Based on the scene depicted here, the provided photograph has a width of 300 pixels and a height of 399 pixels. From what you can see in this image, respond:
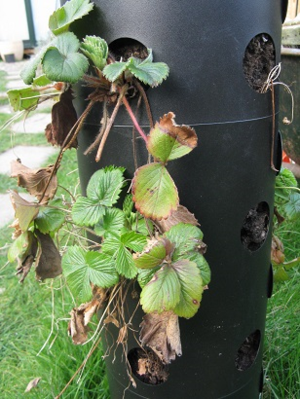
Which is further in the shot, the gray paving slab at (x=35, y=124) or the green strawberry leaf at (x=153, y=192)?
the gray paving slab at (x=35, y=124)

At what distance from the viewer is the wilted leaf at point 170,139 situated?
2.29 ft

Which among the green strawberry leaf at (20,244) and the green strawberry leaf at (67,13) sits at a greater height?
the green strawberry leaf at (67,13)

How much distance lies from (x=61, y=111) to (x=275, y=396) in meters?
0.98

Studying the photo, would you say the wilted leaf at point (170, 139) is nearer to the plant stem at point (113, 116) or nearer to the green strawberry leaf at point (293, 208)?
the plant stem at point (113, 116)

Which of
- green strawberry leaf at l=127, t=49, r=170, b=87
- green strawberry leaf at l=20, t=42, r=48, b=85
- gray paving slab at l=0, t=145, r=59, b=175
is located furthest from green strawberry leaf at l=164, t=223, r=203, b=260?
gray paving slab at l=0, t=145, r=59, b=175

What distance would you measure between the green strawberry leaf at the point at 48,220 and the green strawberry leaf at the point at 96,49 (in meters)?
0.30

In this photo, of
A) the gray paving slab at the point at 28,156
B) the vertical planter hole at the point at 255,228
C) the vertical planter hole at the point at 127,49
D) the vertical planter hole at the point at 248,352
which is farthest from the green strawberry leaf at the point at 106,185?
the gray paving slab at the point at 28,156

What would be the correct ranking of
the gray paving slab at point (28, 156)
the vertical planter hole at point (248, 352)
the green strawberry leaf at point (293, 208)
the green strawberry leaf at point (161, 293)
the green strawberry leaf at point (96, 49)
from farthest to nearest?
1. the gray paving slab at point (28, 156)
2. the green strawberry leaf at point (293, 208)
3. the vertical planter hole at point (248, 352)
4. the green strawberry leaf at point (96, 49)
5. the green strawberry leaf at point (161, 293)

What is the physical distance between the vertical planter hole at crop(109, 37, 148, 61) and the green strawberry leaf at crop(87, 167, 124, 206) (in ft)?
0.70

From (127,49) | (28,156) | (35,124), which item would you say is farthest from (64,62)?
(35,124)

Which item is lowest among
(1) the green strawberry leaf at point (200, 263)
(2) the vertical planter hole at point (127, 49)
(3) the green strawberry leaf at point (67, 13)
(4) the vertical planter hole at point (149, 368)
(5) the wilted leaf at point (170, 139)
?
(4) the vertical planter hole at point (149, 368)

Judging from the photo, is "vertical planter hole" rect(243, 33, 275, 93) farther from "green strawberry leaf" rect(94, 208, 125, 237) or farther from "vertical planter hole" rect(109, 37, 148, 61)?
"green strawberry leaf" rect(94, 208, 125, 237)

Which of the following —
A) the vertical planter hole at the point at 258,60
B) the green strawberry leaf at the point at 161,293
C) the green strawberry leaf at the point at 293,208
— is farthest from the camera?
the green strawberry leaf at the point at 293,208

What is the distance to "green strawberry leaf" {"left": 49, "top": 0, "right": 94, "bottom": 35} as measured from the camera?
0.79 meters
